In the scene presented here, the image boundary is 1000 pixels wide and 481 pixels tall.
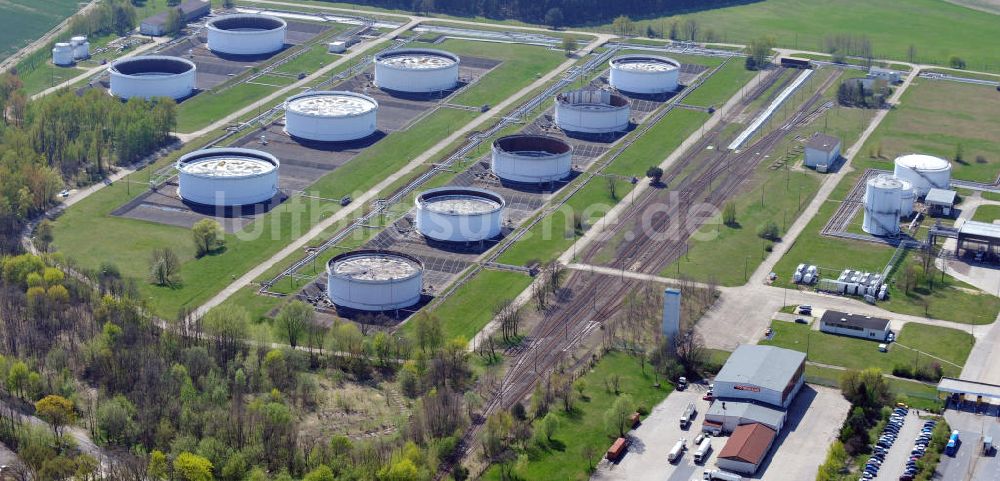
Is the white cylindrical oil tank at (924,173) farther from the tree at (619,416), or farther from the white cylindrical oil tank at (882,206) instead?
the tree at (619,416)

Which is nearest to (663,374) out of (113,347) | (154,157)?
(113,347)

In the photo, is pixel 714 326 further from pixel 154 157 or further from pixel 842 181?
pixel 154 157

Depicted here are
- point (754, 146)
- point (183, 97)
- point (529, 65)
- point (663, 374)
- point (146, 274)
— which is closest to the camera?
point (663, 374)

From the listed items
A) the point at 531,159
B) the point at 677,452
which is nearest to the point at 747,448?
the point at 677,452

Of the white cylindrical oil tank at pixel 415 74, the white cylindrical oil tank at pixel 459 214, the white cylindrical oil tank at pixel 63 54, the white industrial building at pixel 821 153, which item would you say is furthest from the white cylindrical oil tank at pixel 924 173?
the white cylindrical oil tank at pixel 63 54

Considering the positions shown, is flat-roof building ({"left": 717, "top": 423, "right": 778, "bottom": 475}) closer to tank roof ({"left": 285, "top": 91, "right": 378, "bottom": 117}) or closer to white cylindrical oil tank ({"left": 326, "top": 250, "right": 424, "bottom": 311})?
white cylindrical oil tank ({"left": 326, "top": 250, "right": 424, "bottom": 311})

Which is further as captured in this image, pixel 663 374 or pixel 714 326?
pixel 714 326

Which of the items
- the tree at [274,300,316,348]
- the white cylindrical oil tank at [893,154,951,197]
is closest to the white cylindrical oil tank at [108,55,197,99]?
the tree at [274,300,316,348]

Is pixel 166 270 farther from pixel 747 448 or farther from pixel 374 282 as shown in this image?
pixel 747 448
